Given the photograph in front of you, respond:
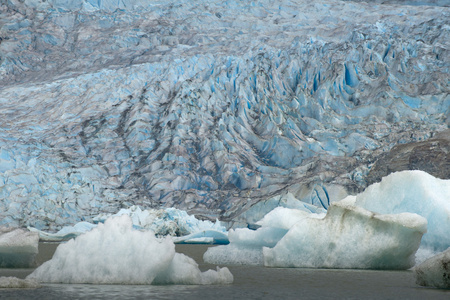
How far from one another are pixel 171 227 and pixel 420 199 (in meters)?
10.1

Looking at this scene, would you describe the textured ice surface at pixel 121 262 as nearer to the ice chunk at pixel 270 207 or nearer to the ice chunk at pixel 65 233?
the ice chunk at pixel 270 207

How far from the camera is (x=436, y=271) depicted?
5.36 meters

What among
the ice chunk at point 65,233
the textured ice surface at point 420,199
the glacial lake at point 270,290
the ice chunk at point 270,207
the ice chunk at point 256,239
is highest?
the textured ice surface at point 420,199

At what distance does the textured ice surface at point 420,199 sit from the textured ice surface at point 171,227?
8.49 metres

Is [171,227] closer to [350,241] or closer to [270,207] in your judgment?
[270,207]

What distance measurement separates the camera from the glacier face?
64.0 feet

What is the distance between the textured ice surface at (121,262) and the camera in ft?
17.9

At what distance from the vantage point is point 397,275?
6863mm

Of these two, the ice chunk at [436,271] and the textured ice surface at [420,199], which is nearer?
the ice chunk at [436,271]

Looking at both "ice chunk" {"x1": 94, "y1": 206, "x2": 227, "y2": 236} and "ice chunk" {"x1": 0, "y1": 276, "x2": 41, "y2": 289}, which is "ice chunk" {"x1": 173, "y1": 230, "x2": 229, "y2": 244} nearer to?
"ice chunk" {"x1": 94, "y1": 206, "x2": 227, "y2": 236}

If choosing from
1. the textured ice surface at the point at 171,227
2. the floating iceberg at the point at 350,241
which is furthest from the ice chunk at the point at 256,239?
the textured ice surface at the point at 171,227

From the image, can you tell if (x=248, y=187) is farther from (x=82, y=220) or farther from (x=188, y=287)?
(x=188, y=287)

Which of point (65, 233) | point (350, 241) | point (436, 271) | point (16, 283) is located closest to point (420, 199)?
point (350, 241)

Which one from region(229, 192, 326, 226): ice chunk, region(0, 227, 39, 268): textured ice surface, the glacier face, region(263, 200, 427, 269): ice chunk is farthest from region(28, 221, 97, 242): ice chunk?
region(263, 200, 427, 269): ice chunk
